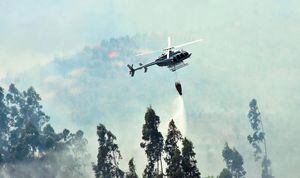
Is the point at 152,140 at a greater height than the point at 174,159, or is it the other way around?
the point at 152,140

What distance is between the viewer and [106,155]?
172m

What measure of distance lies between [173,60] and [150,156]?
52238 millimetres

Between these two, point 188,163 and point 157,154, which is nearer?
point 188,163

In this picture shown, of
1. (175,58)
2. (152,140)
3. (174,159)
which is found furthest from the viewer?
(152,140)

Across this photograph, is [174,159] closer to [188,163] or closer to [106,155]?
[188,163]

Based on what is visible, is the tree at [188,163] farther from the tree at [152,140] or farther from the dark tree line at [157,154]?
the tree at [152,140]

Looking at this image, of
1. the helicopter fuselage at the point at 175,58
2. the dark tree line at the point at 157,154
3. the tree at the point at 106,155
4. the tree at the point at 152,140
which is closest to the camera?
the helicopter fuselage at the point at 175,58

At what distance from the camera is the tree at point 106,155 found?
16962 centimetres

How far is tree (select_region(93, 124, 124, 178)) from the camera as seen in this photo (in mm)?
169625

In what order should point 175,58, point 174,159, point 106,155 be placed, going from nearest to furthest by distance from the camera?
point 175,58
point 174,159
point 106,155

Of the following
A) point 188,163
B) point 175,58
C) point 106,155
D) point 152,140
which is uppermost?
point 106,155

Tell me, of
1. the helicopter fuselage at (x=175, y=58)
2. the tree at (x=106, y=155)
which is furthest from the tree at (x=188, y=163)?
the tree at (x=106, y=155)

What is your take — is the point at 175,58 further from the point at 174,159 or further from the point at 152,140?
the point at 152,140

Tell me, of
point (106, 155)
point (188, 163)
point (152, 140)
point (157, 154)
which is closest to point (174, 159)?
point (188, 163)
